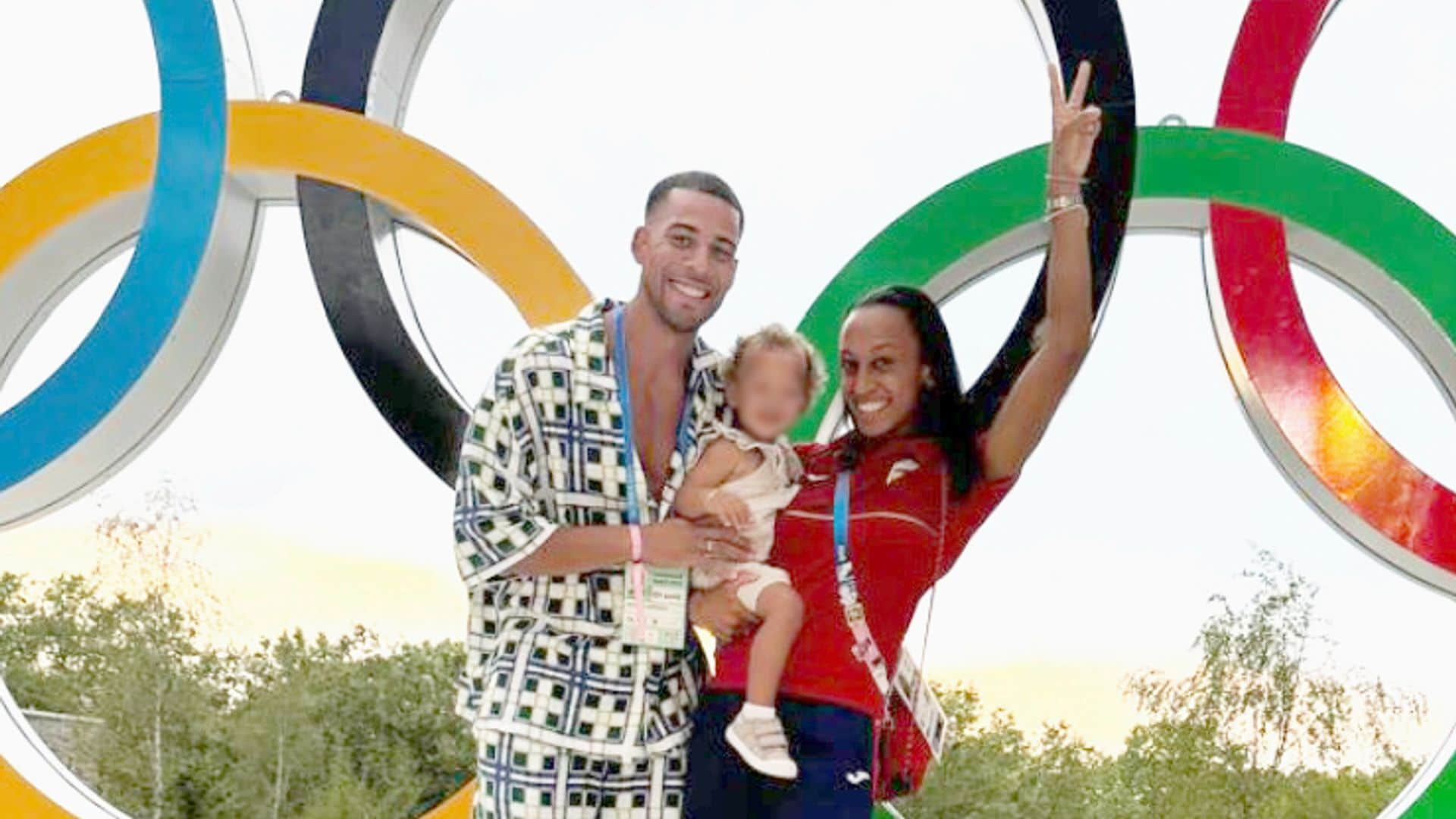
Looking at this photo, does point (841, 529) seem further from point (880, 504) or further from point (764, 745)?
point (764, 745)

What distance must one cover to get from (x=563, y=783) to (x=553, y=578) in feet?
0.67

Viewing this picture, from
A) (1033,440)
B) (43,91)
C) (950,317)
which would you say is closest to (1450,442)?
(950,317)

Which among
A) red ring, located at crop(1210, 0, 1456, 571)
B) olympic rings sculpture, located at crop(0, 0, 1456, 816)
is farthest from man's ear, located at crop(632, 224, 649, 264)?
red ring, located at crop(1210, 0, 1456, 571)

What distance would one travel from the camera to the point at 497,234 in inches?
111

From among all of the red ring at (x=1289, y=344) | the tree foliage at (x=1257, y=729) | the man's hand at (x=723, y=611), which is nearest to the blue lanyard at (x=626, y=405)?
the man's hand at (x=723, y=611)

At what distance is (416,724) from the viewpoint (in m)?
6.84

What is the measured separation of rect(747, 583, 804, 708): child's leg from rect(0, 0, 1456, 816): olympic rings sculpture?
95 centimetres

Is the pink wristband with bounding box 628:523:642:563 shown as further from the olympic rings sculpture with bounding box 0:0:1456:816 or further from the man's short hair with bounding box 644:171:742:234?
the olympic rings sculpture with bounding box 0:0:1456:816

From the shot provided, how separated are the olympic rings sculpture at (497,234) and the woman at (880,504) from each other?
2.43ft

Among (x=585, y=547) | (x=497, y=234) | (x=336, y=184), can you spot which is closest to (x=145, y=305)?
(x=336, y=184)

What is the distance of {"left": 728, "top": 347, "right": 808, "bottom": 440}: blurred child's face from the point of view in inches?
70.5

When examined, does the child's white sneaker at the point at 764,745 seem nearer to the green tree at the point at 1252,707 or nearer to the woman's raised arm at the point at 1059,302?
the woman's raised arm at the point at 1059,302

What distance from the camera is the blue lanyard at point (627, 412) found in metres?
1.73

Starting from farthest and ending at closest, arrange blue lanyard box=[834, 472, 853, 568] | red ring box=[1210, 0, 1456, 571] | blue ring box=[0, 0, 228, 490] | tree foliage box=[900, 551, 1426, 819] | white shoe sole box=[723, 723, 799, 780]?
tree foliage box=[900, 551, 1426, 819] → blue ring box=[0, 0, 228, 490] → red ring box=[1210, 0, 1456, 571] → blue lanyard box=[834, 472, 853, 568] → white shoe sole box=[723, 723, 799, 780]
